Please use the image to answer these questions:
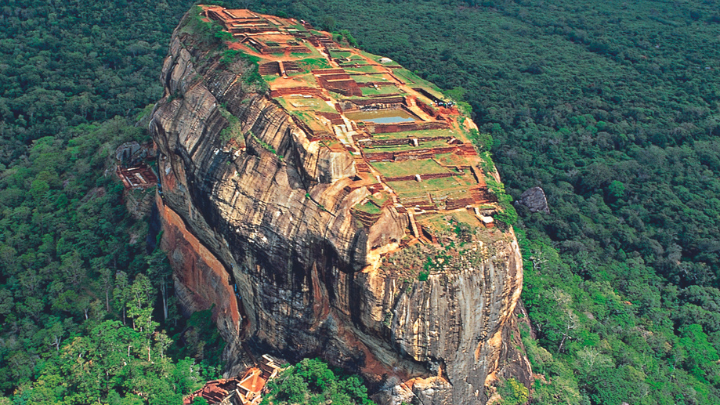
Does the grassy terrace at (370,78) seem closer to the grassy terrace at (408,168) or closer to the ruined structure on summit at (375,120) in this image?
the ruined structure on summit at (375,120)

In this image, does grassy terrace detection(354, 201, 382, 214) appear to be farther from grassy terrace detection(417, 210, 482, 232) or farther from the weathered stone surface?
the weathered stone surface

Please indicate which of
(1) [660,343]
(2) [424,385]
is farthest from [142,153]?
(1) [660,343]

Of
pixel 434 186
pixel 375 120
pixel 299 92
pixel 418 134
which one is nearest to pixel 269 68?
pixel 299 92

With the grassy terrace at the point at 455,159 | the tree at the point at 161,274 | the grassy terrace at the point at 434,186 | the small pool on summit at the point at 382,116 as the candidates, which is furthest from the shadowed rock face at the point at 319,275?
the small pool on summit at the point at 382,116

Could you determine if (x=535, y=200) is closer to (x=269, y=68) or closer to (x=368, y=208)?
(x=269, y=68)

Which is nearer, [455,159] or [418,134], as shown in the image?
[455,159]

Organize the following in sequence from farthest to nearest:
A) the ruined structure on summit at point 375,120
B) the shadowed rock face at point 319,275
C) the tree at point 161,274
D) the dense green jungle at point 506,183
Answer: the tree at point 161,274
the dense green jungle at point 506,183
the ruined structure on summit at point 375,120
the shadowed rock face at point 319,275

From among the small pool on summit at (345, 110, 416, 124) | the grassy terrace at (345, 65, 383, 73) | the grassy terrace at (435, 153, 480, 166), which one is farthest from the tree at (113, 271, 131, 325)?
the grassy terrace at (435, 153, 480, 166)
